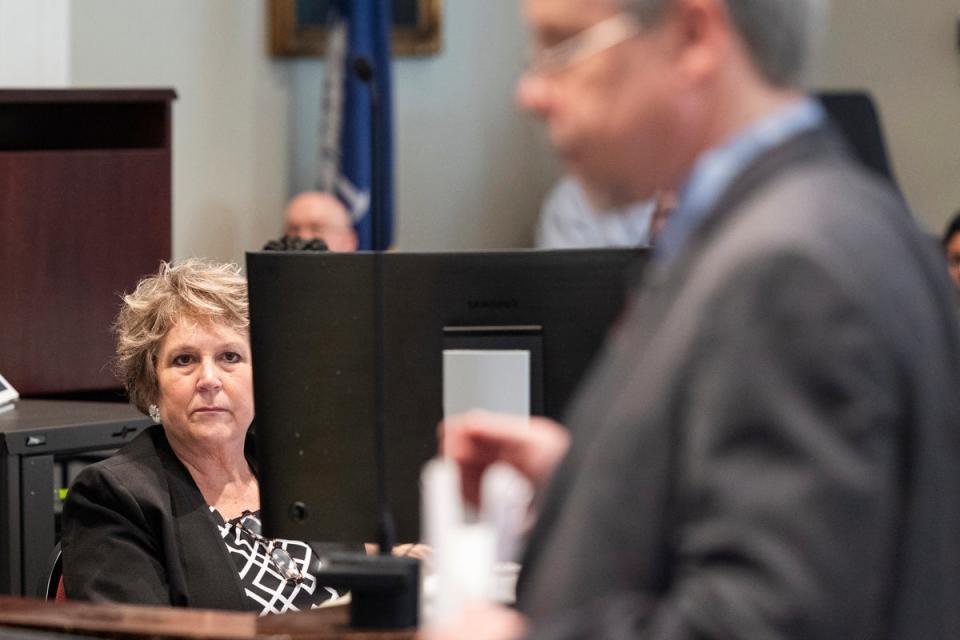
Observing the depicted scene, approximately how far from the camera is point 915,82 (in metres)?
6.18

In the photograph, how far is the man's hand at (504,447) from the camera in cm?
129

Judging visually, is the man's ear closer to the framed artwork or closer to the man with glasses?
the man with glasses

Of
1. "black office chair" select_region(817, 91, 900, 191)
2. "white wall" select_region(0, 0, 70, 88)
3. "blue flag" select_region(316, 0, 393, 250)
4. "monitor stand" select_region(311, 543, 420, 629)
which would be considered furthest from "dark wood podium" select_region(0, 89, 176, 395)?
"monitor stand" select_region(311, 543, 420, 629)

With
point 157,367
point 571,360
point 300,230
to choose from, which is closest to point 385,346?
point 571,360

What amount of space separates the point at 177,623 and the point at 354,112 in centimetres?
478

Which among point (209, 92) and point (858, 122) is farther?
point (209, 92)

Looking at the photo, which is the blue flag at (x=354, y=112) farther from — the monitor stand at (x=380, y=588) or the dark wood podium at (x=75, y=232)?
the monitor stand at (x=380, y=588)

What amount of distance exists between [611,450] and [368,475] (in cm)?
100

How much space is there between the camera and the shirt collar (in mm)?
1083

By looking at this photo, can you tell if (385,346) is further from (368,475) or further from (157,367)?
(157,367)

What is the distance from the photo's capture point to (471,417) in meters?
1.35

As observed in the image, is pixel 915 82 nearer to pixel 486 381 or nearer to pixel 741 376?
pixel 486 381

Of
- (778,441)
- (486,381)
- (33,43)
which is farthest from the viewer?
(33,43)

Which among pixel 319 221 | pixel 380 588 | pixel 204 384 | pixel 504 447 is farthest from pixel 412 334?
pixel 319 221
